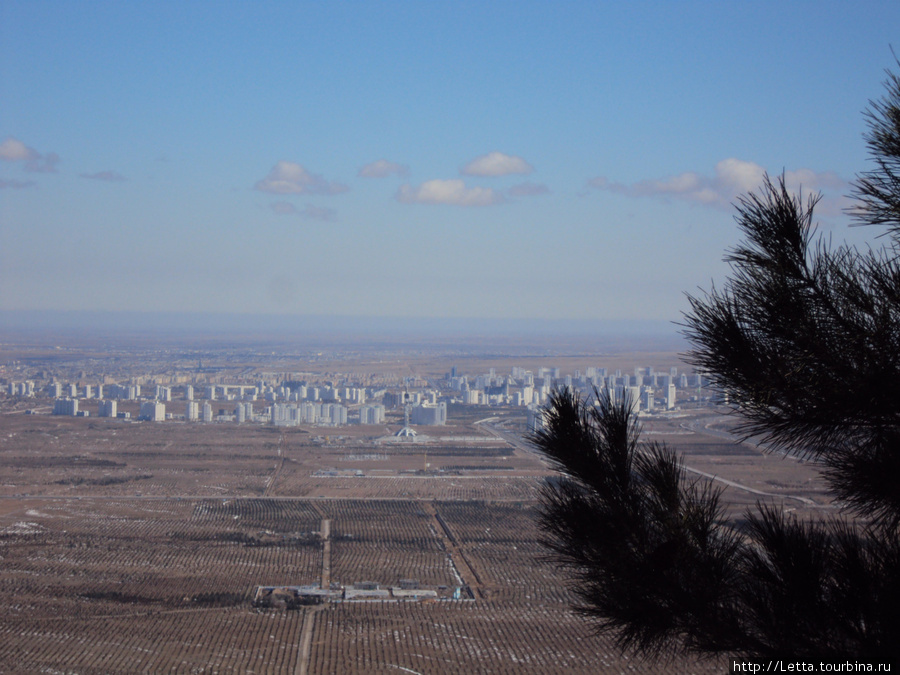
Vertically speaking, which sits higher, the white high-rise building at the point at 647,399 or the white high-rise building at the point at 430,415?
the white high-rise building at the point at 647,399

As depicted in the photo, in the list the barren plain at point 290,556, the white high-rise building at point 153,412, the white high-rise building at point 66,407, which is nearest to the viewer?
the barren plain at point 290,556

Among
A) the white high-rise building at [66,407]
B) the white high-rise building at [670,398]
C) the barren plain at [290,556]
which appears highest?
the white high-rise building at [670,398]

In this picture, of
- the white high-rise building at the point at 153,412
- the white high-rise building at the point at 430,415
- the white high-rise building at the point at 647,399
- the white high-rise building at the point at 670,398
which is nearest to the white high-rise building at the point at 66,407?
the white high-rise building at the point at 153,412

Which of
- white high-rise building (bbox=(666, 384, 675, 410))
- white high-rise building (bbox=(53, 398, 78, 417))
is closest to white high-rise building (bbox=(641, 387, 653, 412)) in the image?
white high-rise building (bbox=(666, 384, 675, 410))

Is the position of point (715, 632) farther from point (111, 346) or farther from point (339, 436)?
point (111, 346)

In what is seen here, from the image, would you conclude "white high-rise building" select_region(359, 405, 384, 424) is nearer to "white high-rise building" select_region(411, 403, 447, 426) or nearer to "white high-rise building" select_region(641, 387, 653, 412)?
"white high-rise building" select_region(411, 403, 447, 426)

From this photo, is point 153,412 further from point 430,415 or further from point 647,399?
point 647,399

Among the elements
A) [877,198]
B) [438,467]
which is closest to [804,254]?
[877,198]

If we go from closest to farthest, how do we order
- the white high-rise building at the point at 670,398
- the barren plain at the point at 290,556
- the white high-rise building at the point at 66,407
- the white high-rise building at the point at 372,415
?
the barren plain at the point at 290,556 → the white high-rise building at the point at 66,407 → the white high-rise building at the point at 372,415 → the white high-rise building at the point at 670,398

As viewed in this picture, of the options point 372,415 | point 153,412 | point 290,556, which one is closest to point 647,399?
point 372,415

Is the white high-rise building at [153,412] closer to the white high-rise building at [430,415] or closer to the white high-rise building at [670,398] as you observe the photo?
the white high-rise building at [430,415]

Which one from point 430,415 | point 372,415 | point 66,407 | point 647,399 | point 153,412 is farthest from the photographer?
point 647,399
